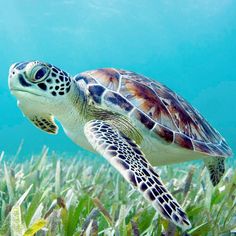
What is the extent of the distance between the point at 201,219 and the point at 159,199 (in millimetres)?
507

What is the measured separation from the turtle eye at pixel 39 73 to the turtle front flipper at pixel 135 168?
0.61 meters

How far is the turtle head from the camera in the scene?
A: 3.11m

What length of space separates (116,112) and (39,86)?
0.77 metres

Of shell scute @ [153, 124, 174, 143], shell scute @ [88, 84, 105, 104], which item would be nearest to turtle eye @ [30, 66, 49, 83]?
shell scute @ [88, 84, 105, 104]

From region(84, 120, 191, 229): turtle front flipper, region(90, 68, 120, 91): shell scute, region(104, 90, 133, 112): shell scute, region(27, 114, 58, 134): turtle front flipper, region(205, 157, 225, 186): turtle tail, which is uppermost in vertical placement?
region(90, 68, 120, 91): shell scute

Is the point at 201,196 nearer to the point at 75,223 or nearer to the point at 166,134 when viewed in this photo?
the point at 166,134

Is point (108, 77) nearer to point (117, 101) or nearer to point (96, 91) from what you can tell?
point (96, 91)

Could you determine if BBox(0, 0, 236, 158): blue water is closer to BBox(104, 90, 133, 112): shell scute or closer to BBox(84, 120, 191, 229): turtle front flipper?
BBox(104, 90, 133, 112): shell scute

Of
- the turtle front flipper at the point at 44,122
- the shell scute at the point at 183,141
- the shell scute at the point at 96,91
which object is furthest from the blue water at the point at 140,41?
the shell scute at the point at 183,141

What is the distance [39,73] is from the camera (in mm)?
3180

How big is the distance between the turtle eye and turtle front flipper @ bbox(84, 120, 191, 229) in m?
0.61

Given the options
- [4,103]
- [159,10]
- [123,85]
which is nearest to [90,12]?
[159,10]

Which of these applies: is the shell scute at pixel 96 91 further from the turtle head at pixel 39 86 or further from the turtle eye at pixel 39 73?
the turtle eye at pixel 39 73

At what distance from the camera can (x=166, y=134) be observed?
11.1 ft
